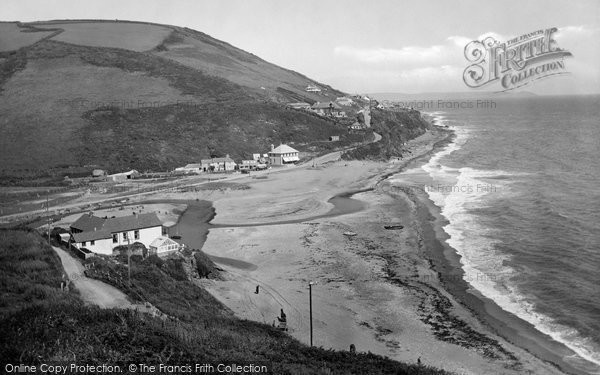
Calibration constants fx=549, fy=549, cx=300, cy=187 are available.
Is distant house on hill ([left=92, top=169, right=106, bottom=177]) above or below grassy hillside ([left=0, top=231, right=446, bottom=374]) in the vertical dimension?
above

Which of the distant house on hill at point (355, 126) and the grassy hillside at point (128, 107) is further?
the distant house on hill at point (355, 126)

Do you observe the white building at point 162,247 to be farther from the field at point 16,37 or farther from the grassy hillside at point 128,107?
the field at point 16,37

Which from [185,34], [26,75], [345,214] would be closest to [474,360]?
[345,214]

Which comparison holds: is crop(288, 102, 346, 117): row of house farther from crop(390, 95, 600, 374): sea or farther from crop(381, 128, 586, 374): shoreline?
crop(381, 128, 586, 374): shoreline

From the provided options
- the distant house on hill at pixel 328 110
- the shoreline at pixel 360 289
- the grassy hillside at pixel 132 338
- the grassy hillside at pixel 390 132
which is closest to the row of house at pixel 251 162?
the grassy hillside at pixel 390 132

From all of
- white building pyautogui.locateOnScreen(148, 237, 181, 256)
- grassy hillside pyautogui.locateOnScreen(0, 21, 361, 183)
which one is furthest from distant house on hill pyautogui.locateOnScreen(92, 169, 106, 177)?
white building pyautogui.locateOnScreen(148, 237, 181, 256)

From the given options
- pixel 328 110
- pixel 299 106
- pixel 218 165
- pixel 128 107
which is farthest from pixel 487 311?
pixel 328 110

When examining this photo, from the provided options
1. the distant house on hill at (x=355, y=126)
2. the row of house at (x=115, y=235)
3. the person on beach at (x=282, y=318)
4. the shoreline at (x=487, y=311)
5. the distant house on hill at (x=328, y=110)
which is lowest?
the shoreline at (x=487, y=311)
